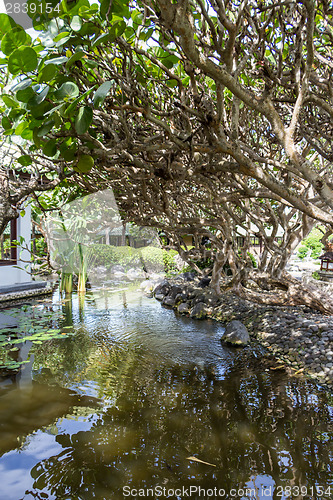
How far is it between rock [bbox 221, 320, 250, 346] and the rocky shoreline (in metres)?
0.29

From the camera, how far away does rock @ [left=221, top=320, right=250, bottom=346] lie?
6.78 meters

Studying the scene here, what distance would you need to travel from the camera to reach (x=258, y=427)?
3807mm

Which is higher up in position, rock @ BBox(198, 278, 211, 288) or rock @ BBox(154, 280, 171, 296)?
rock @ BBox(198, 278, 211, 288)

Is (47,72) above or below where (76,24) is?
below

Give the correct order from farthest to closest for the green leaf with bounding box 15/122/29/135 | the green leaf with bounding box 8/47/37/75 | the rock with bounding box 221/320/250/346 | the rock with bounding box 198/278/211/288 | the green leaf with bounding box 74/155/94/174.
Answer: the rock with bounding box 198/278/211/288 → the rock with bounding box 221/320/250/346 → the green leaf with bounding box 74/155/94/174 → the green leaf with bounding box 15/122/29/135 → the green leaf with bounding box 8/47/37/75

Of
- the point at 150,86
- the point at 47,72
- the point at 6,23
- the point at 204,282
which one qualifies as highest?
the point at 150,86

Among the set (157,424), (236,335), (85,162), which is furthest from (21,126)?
(236,335)

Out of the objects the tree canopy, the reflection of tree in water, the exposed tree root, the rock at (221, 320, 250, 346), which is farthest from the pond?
the exposed tree root

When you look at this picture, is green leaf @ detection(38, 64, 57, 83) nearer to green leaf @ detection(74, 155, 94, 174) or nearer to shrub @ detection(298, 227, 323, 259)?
green leaf @ detection(74, 155, 94, 174)

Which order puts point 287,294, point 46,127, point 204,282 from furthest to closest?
point 204,282, point 287,294, point 46,127

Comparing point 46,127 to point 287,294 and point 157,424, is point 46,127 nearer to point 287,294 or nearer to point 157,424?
point 157,424

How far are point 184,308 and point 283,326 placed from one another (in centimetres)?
377

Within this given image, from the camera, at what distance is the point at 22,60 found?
2004 mm

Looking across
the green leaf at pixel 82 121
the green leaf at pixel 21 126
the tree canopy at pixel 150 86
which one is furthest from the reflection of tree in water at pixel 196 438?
the green leaf at pixel 21 126
